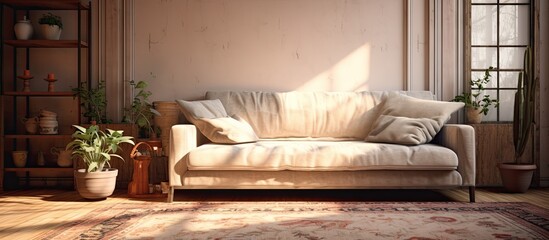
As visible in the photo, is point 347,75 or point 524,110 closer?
point 524,110

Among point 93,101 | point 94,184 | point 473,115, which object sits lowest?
point 94,184

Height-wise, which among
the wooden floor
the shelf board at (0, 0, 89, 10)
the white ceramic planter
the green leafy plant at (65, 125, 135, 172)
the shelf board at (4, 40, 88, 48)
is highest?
the shelf board at (0, 0, 89, 10)

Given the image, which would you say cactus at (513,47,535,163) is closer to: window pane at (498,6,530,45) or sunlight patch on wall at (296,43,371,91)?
window pane at (498,6,530,45)

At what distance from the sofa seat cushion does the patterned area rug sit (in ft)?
0.81

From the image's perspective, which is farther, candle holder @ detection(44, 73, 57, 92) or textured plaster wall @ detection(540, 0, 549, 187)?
textured plaster wall @ detection(540, 0, 549, 187)

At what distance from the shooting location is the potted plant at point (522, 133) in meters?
4.02

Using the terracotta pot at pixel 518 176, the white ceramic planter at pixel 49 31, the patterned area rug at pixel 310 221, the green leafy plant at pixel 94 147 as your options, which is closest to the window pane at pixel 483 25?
the terracotta pot at pixel 518 176

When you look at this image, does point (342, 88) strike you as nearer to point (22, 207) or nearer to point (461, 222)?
point (461, 222)

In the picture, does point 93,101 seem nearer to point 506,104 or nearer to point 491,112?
point 491,112

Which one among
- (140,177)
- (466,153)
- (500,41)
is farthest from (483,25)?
(140,177)

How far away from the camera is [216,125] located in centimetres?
371

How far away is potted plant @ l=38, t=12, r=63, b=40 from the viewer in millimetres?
4301

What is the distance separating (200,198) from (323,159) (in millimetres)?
987

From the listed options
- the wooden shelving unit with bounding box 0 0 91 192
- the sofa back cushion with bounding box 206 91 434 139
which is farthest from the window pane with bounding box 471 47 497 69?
the wooden shelving unit with bounding box 0 0 91 192
